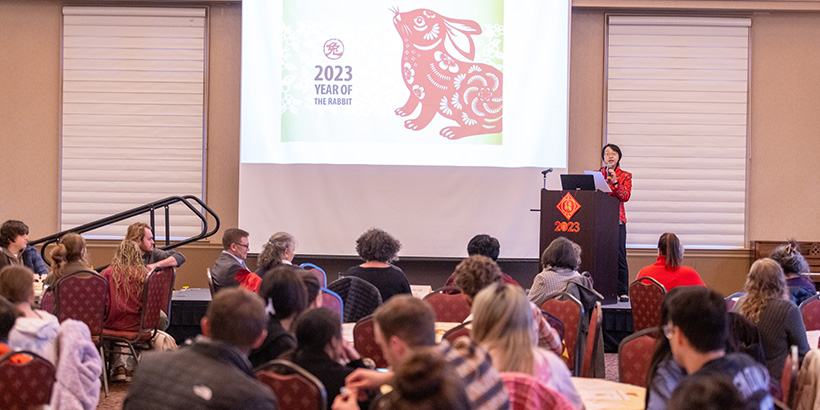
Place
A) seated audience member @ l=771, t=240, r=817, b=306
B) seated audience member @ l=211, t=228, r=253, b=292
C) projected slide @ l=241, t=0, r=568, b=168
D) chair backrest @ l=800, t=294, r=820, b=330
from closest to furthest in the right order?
chair backrest @ l=800, t=294, r=820, b=330 → seated audience member @ l=771, t=240, r=817, b=306 → seated audience member @ l=211, t=228, r=253, b=292 → projected slide @ l=241, t=0, r=568, b=168

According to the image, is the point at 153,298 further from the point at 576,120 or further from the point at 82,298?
the point at 576,120

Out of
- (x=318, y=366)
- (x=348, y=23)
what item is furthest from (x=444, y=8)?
(x=318, y=366)

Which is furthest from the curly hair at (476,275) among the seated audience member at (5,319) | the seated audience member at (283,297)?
the seated audience member at (5,319)

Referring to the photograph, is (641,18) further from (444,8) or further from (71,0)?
(71,0)

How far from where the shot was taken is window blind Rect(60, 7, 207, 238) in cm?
836

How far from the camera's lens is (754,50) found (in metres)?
8.40

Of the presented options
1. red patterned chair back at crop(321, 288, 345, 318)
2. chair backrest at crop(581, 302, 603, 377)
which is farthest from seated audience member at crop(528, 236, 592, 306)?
red patterned chair back at crop(321, 288, 345, 318)

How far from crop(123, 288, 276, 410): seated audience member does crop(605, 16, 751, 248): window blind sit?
678cm

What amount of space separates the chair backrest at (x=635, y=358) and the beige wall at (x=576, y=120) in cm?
541

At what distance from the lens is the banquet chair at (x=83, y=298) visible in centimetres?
490

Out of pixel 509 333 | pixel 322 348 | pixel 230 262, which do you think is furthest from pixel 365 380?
pixel 230 262

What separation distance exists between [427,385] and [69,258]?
14.4 feet

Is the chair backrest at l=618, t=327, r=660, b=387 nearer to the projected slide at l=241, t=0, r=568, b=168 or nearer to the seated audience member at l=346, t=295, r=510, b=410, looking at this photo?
the seated audience member at l=346, t=295, r=510, b=410

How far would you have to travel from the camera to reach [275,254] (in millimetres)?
4926
